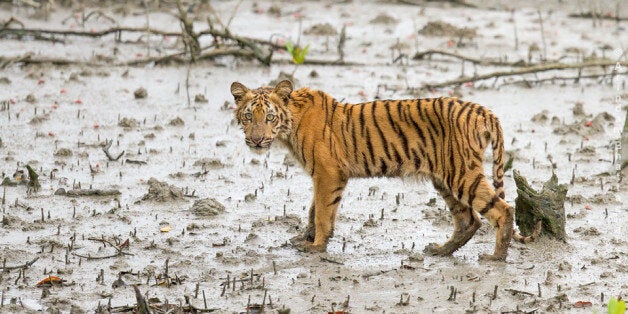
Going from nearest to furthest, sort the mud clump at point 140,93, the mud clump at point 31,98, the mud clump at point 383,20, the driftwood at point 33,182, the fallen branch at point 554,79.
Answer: the driftwood at point 33,182 → the mud clump at point 31,98 → the mud clump at point 140,93 → the fallen branch at point 554,79 → the mud clump at point 383,20

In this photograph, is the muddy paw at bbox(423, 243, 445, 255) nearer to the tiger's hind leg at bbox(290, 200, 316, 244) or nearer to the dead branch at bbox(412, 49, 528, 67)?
the tiger's hind leg at bbox(290, 200, 316, 244)

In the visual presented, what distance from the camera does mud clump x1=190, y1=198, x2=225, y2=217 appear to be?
897cm

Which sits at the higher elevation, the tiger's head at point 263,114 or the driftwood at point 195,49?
the driftwood at point 195,49

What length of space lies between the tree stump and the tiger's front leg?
53.1 inches

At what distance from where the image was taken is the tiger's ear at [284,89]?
8.07m

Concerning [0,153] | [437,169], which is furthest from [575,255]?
[0,153]

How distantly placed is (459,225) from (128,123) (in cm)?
467

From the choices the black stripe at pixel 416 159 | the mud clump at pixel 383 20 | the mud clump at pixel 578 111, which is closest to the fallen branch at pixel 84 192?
the black stripe at pixel 416 159

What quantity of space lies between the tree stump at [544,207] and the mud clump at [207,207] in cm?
246

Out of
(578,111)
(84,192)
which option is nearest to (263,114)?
(84,192)

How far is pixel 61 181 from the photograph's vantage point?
384 inches

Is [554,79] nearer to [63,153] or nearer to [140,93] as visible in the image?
[140,93]

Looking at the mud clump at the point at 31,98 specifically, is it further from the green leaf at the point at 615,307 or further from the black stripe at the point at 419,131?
the green leaf at the point at 615,307

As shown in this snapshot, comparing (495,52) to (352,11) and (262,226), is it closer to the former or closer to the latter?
(352,11)
